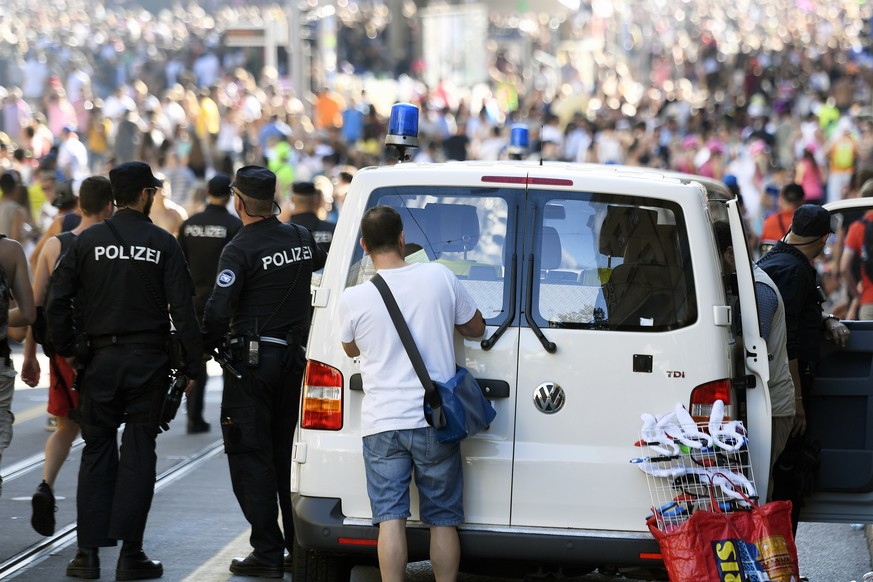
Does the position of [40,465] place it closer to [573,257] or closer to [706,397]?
[573,257]

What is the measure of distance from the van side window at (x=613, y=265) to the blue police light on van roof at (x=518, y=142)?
11.8 feet

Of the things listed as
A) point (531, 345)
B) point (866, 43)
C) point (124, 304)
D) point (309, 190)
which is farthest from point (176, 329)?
point (866, 43)

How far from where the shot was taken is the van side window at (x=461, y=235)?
554 centimetres

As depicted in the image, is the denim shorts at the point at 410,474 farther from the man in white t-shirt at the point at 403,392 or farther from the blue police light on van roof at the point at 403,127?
the blue police light on van roof at the point at 403,127

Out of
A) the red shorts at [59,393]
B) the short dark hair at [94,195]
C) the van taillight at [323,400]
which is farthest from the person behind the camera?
the red shorts at [59,393]

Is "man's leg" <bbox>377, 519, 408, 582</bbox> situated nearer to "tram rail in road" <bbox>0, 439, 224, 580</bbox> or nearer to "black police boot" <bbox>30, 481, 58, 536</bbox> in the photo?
"tram rail in road" <bbox>0, 439, 224, 580</bbox>

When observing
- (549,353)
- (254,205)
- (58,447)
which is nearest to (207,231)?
(58,447)

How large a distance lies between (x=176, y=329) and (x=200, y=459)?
328 centimetres

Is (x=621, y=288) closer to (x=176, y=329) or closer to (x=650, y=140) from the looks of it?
(x=176, y=329)

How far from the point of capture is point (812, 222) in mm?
6715

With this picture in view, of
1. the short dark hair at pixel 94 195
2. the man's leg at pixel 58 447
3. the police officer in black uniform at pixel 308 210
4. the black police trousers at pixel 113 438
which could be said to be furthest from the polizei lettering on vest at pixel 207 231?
the black police trousers at pixel 113 438

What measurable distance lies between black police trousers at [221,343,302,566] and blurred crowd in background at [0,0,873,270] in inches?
135

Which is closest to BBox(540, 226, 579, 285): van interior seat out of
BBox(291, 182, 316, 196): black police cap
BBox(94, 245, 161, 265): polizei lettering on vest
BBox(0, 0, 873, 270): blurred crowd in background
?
BBox(94, 245, 161, 265): polizei lettering on vest

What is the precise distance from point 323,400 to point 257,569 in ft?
5.07
